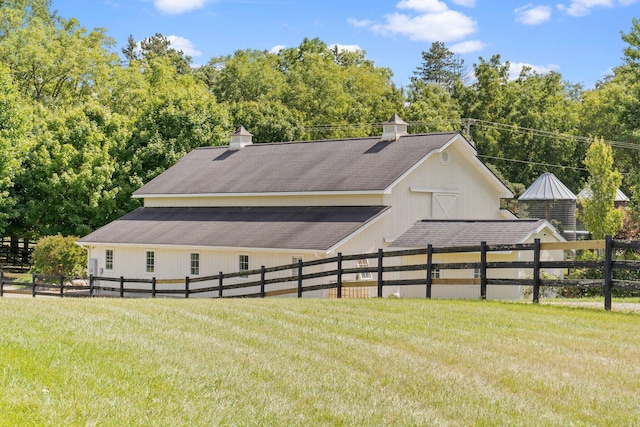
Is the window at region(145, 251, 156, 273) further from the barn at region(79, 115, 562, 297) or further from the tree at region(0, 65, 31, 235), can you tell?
the tree at region(0, 65, 31, 235)

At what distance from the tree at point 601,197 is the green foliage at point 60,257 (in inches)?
1097

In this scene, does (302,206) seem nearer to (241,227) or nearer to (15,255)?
(241,227)

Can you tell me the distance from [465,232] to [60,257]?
2321 cm

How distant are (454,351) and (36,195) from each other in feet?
150

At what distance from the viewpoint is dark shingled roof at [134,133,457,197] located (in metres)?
37.8

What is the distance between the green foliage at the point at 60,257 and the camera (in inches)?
1843

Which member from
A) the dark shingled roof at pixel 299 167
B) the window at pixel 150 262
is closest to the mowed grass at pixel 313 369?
the dark shingled roof at pixel 299 167

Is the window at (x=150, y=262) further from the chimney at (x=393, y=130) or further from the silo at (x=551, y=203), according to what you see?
the silo at (x=551, y=203)

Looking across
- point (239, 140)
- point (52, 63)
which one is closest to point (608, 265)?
point (239, 140)

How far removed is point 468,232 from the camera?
3431 cm

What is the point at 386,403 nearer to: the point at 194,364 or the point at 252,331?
the point at 194,364

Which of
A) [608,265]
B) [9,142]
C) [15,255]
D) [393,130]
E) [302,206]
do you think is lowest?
[15,255]

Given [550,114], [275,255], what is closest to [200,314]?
[275,255]

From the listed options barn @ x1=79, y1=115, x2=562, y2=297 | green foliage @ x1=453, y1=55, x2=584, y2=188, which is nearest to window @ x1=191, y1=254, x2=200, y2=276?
barn @ x1=79, y1=115, x2=562, y2=297
